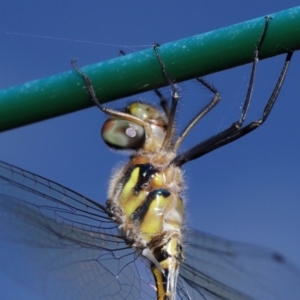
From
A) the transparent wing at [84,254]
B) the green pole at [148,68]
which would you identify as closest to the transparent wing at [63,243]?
the transparent wing at [84,254]

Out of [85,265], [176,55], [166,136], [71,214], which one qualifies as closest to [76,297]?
[85,265]

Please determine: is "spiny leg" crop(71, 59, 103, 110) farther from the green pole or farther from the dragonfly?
the dragonfly

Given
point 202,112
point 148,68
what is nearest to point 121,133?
point 202,112

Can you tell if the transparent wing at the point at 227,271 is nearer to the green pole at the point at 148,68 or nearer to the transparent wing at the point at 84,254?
the transparent wing at the point at 84,254

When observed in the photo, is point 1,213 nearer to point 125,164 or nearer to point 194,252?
point 125,164

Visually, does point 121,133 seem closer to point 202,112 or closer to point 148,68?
point 202,112

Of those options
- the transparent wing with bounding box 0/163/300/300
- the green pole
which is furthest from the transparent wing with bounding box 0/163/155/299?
the green pole

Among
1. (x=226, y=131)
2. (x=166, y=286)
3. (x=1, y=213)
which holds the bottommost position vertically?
(x=166, y=286)
